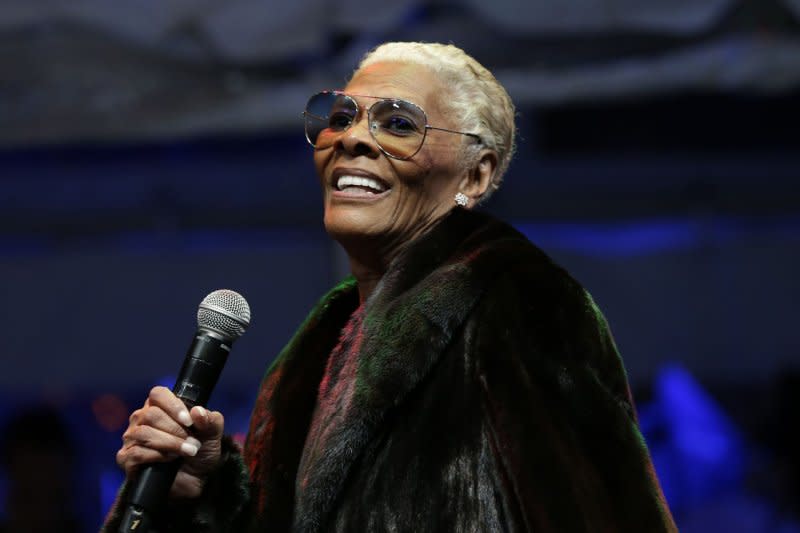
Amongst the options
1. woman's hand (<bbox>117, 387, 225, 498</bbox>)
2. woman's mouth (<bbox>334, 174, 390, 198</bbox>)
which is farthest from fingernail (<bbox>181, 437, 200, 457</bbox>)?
woman's mouth (<bbox>334, 174, 390, 198</bbox>)

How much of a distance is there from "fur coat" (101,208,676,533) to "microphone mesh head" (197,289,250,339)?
9.8 inches

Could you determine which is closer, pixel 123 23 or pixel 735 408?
pixel 123 23

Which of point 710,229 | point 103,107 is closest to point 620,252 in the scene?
point 710,229

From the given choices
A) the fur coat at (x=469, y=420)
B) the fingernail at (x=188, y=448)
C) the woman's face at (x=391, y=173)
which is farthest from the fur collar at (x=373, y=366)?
the fingernail at (x=188, y=448)

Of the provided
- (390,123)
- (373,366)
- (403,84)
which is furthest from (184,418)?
(403,84)

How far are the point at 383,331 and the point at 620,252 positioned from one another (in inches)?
89.5

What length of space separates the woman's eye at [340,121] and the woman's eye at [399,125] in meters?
0.09

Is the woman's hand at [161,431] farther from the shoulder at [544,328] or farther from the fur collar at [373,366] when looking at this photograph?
the shoulder at [544,328]

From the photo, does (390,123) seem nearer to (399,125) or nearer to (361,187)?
(399,125)

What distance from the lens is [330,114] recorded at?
2490 millimetres

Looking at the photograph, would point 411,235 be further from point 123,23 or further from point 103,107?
point 103,107

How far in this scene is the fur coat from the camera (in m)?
1.96

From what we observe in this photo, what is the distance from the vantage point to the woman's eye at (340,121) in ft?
8.07

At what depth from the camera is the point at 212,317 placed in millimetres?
2041
